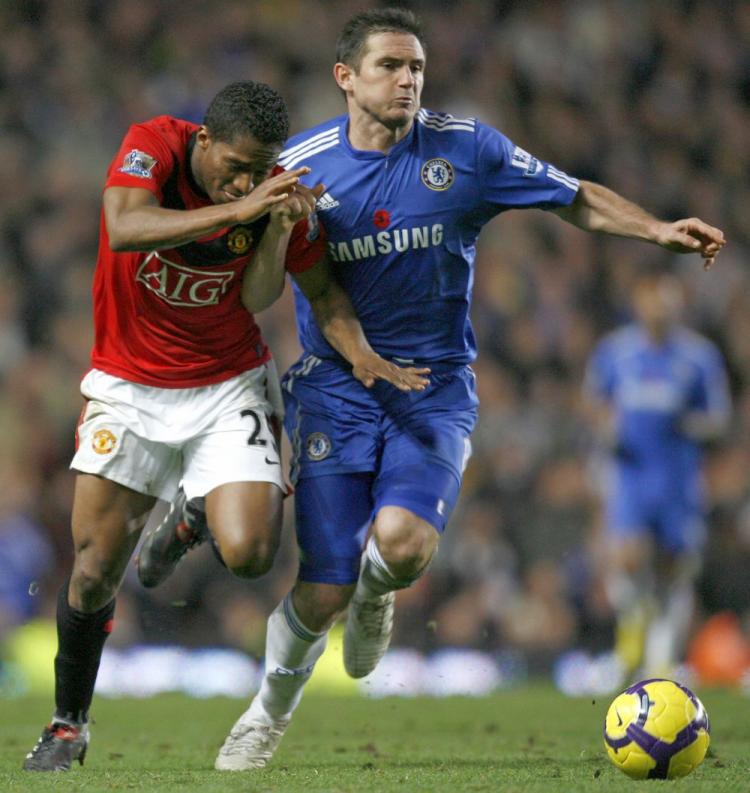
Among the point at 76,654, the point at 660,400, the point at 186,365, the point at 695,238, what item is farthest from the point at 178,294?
the point at 660,400

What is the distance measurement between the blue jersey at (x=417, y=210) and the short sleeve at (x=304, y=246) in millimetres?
161

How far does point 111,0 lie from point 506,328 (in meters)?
5.08

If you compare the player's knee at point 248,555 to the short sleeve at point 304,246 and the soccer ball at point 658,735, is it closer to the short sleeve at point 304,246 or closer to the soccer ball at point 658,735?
the short sleeve at point 304,246

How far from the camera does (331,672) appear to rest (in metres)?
10.8

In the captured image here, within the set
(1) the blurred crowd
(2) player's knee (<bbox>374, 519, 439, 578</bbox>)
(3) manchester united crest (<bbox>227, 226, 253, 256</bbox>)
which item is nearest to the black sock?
(2) player's knee (<bbox>374, 519, 439, 578</bbox>)

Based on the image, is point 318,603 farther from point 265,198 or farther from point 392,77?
point 392,77

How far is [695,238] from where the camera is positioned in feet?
18.3

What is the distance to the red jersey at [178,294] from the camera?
5566mm

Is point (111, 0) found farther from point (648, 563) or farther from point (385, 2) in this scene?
point (648, 563)

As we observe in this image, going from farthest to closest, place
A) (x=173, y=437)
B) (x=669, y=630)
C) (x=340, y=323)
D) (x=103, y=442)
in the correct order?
1. (x=669, y=630)
2. (x=340, y=323)
3. (x=173, y=437)
4. (x=103, y=442)

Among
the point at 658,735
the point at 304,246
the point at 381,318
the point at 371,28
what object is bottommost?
the point at 658,735

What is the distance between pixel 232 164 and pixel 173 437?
1107 millimetres

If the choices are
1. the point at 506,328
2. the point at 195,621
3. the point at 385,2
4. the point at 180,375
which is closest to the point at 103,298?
the point at 180,375

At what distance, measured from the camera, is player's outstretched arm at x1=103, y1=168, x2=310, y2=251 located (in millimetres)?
4988
